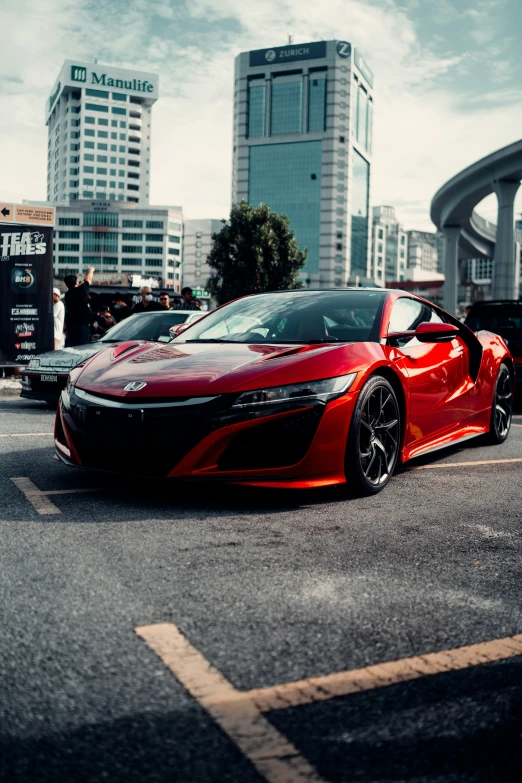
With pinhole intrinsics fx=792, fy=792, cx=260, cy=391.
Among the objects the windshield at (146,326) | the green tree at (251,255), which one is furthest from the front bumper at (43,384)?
the green tree at (251,255)

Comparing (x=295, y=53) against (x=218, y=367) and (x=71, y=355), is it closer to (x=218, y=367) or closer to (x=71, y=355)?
(x=71, y=355)

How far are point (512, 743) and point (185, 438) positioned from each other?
2499 millimetres

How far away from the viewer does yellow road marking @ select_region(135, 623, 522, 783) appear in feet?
5.65

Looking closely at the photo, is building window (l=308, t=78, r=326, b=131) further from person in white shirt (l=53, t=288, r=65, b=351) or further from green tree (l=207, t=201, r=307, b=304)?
person in white shirt (l=53, t=288, r=65, b=351)

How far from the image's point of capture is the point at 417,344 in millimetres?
5418

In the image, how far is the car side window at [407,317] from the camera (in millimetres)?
5289

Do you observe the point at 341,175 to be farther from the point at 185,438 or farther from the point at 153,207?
the point at 185,438

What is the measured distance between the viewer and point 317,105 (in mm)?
146750

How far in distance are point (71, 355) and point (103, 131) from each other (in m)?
165

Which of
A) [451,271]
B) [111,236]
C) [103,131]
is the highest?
[103,131]

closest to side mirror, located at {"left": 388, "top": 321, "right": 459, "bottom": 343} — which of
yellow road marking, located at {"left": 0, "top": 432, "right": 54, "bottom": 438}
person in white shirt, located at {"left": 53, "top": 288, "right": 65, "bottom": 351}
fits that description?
yellow road marking, located at {"left": 0, "top": 432, "right": 54, "bottom": 438}

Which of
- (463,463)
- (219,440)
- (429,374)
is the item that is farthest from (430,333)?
(219,440)

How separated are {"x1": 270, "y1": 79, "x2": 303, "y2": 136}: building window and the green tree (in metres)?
96.7

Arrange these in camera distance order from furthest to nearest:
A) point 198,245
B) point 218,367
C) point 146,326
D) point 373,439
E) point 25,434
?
1. point 198,245
2. point 146,326
3. point 25,434
4. point 373,439
5. point 218,367
